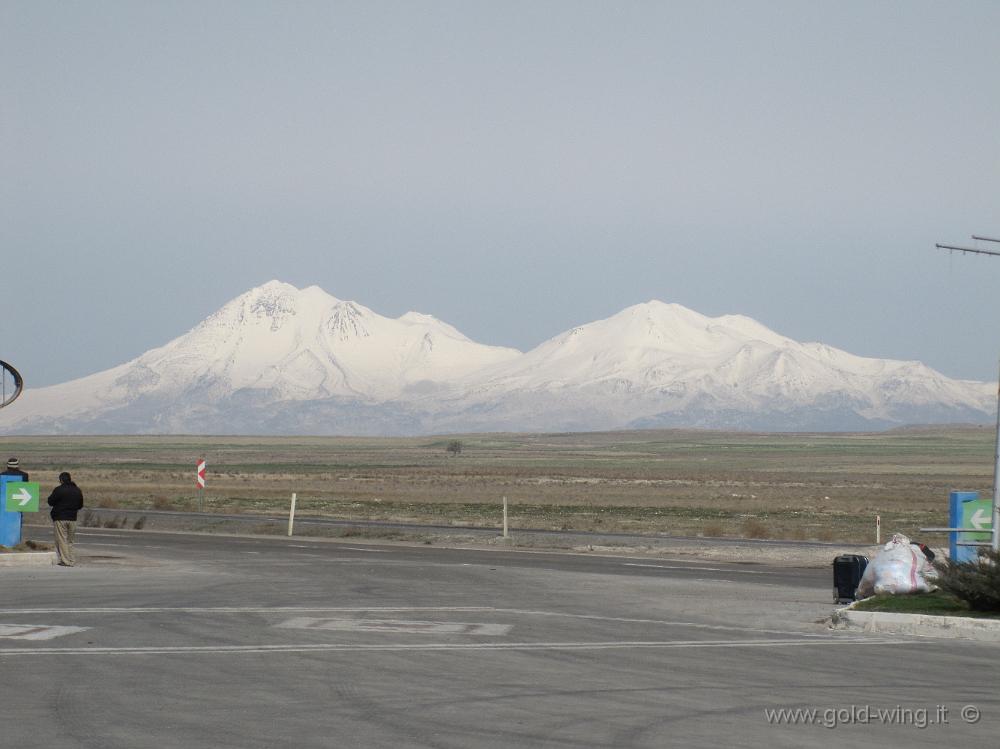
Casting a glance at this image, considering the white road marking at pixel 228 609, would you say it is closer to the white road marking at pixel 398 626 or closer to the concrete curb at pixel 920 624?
the white road marking at pixel 398 626

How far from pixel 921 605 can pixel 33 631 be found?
425 inches

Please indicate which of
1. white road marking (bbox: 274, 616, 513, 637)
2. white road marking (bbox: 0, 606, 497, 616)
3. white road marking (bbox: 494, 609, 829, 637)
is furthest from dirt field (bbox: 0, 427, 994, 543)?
white road marking (bbox: 274, 616, 513, 637)

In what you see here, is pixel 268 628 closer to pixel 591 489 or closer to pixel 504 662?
→ pixel 504 662

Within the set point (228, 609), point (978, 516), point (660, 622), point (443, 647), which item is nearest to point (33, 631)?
point (228, 609)

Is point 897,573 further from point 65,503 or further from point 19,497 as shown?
point 19,497

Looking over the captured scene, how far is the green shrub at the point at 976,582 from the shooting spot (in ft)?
57.2

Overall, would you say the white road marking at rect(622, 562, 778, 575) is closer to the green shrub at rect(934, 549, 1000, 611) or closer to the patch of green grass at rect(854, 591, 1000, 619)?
the patch of green grass at rect(854, 591, 1000, 619)

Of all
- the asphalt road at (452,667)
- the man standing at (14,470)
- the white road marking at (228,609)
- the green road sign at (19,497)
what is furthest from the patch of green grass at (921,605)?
the man standing at (14,470)

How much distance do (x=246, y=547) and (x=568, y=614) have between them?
15734 millimetres

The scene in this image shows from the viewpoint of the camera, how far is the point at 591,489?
276ft

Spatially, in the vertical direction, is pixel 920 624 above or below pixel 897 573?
below

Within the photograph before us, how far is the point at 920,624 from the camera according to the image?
17.1 m

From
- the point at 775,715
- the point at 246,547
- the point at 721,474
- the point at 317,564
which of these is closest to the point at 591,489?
the point at 721,474

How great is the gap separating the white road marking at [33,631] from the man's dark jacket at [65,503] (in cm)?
897
